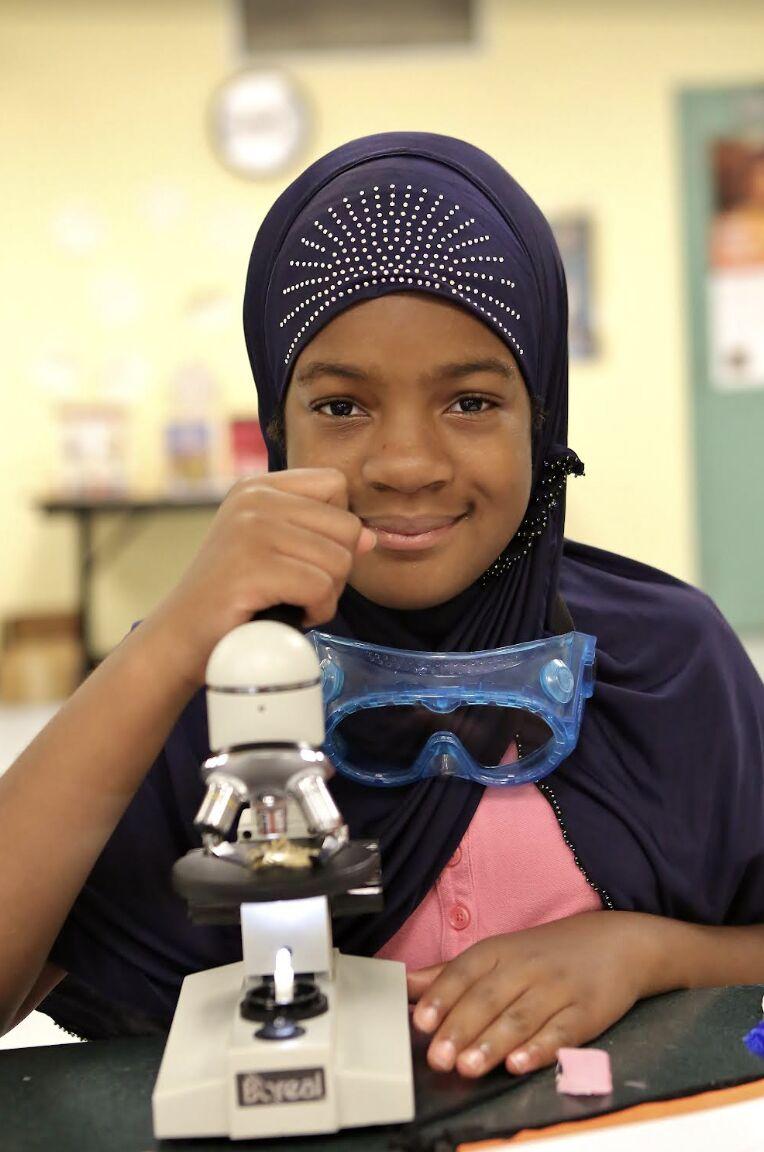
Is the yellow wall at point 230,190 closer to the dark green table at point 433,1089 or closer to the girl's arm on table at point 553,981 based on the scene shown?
the girl's arm on table at point 553,981

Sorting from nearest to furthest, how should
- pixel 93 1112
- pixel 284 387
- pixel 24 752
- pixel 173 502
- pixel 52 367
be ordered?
pixel 93 1112, pixel 24 752, pixel 284 387, pixel 173 502, pixel 52 367

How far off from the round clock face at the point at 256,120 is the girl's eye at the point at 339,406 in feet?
17.2

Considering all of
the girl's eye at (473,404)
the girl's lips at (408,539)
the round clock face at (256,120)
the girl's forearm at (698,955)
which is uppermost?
the round clock face at (256,120)

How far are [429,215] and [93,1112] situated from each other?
67 cm

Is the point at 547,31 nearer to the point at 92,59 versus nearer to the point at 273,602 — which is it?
the point at 92,59

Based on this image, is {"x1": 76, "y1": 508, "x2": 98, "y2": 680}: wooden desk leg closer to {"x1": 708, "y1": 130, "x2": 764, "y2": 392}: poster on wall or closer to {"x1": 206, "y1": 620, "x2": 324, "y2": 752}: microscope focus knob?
{"x1": 708, "y1": 130, "x2": 764, "y2": 392}: poster on wall

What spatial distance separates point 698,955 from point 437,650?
0.31m

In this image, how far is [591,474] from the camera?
6121 millimetres

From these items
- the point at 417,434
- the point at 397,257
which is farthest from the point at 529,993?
the point at 397,257

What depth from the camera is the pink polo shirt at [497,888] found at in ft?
3.44

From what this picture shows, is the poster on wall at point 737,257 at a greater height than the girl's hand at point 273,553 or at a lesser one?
greater

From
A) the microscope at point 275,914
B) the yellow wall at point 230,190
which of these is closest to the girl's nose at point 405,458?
the microscope at point 275,914

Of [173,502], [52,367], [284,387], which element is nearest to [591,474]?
[173,502]

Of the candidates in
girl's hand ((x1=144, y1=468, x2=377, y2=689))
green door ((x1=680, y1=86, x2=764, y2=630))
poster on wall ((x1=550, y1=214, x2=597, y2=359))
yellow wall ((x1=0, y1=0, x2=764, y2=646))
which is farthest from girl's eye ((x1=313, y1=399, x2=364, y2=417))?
green door ((x1=680, y1=86, x2=764, y2=630))
